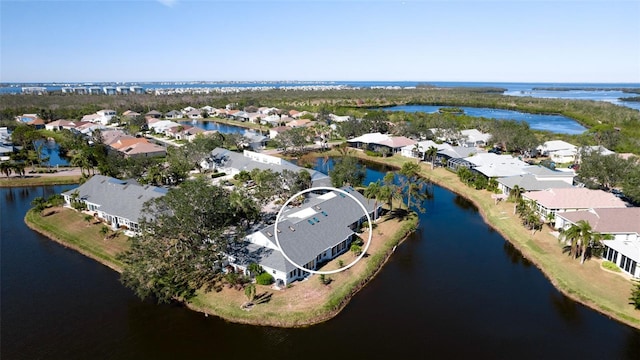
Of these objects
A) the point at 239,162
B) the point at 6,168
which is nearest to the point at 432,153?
the point at 239,162

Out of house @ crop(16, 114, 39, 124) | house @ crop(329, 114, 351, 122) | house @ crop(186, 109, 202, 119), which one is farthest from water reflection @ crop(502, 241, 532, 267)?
house @ crop(16, 114, 39, 124)

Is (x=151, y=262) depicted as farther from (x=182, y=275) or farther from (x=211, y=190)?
(x=211, y=190)

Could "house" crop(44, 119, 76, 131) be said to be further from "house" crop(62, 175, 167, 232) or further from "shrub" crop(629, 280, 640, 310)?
"shrub" crop(629, 280, 640, 310)

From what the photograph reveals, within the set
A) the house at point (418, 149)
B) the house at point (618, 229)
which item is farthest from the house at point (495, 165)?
the house at point (618, 229)

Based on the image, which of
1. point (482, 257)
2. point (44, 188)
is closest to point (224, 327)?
point (482, 257)

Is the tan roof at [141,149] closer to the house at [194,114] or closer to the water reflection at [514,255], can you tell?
the house at [194,114]

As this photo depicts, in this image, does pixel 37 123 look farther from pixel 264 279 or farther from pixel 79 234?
pixel 264 279
